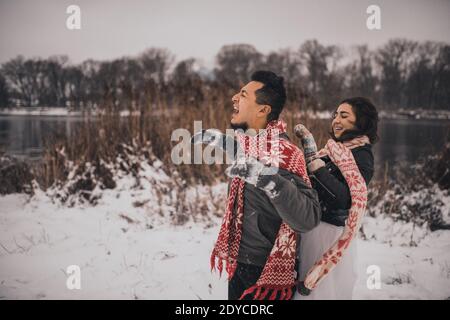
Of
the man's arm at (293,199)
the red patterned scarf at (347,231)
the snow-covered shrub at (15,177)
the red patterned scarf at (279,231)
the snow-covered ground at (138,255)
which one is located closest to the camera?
the man's arm at (293,199)

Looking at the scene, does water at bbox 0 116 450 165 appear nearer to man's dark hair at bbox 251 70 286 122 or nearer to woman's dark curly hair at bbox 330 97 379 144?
woman's dark curly hair at bbox 330 97 379 144

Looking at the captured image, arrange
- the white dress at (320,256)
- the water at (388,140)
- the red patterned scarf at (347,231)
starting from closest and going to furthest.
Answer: the red patterned scarf at (347,231) → the white dress at (320,256) → the water at (388,140)

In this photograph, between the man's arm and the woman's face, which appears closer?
the man's arm

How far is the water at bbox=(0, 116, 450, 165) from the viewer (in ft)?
21.4

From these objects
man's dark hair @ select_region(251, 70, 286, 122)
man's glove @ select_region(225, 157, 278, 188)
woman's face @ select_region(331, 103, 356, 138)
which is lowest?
man's glove @ select_region(225, 157, 278, 188)

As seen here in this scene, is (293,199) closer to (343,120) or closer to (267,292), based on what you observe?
(267,292)

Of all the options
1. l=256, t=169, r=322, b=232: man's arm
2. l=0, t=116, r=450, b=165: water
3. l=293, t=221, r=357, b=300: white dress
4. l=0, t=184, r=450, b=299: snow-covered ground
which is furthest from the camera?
l=0, t=116, r=450, b=165: water

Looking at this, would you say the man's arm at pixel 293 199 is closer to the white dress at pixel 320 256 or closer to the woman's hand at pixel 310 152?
Answer: the woman's hand at pixel 310 152

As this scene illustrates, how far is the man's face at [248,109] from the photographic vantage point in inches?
59.8

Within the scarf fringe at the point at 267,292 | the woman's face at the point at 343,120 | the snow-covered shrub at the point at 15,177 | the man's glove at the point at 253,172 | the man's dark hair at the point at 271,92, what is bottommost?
the snow-covered shrub at the point at 15,177

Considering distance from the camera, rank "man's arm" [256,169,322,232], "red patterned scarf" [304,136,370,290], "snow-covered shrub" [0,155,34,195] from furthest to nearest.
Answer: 1. "snow-covered shrub" [0,155,34,195]
2. "red patterned scarf" [304,136,370,290]
3. "man's arm" [256,169,322,232]

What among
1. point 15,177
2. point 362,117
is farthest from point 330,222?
point 15,177

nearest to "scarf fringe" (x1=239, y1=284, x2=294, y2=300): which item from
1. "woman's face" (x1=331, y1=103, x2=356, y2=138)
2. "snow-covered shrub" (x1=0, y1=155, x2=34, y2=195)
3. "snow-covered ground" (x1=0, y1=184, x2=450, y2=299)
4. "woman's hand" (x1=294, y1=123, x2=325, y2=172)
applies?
"woman's hand" (x1=294, y1=123, x2=325, y2=172)

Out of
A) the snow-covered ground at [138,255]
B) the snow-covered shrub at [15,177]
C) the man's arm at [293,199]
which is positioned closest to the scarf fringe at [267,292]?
the man's arm at [293,199]
